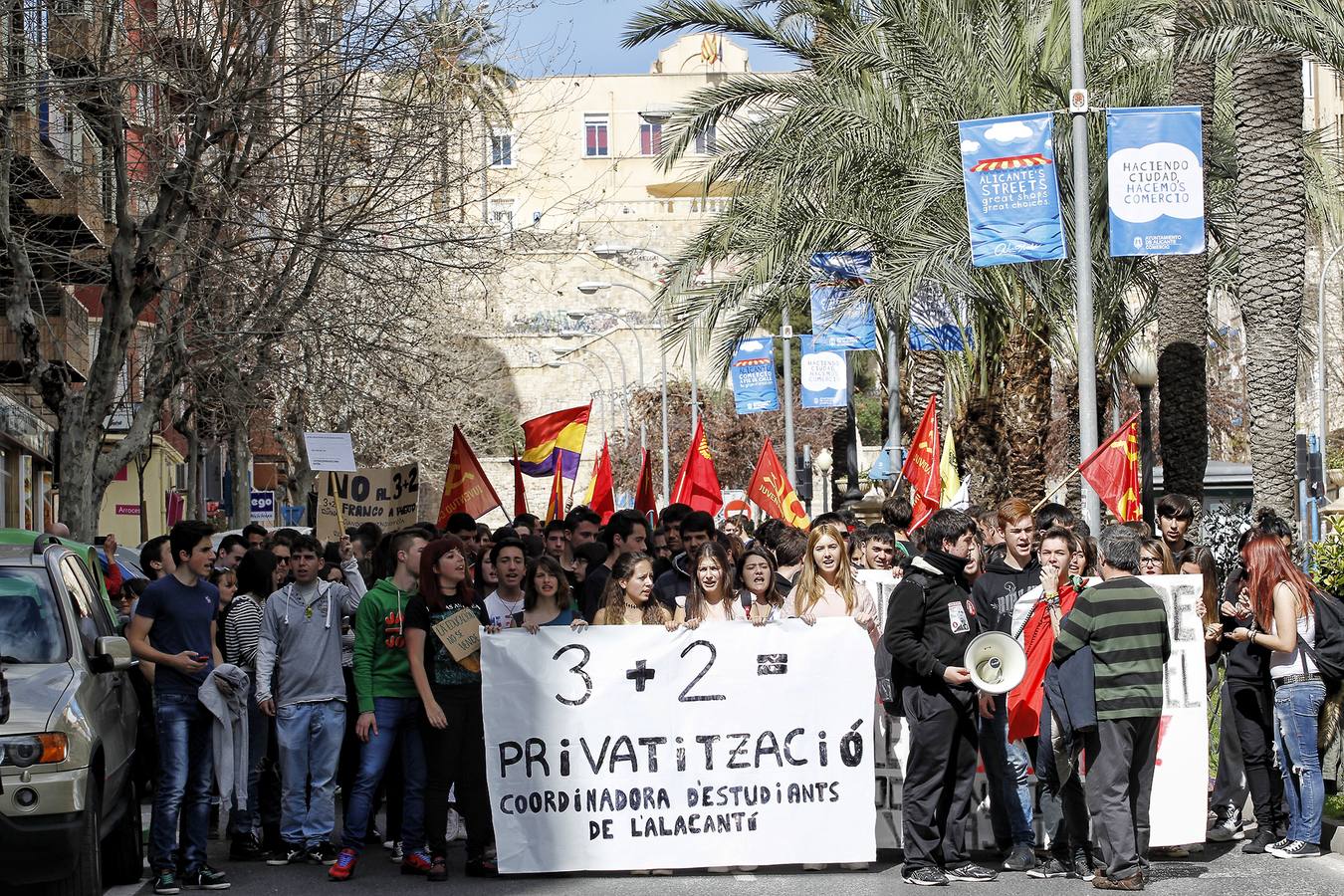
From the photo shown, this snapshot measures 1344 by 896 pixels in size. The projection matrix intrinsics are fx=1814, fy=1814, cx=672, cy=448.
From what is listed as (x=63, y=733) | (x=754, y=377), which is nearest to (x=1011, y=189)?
(x=63, y=733)

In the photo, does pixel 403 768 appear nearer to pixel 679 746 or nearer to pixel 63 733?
pixel 679 746

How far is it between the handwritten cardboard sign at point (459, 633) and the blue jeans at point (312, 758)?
82cm

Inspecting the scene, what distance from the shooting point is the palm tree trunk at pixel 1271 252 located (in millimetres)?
16656

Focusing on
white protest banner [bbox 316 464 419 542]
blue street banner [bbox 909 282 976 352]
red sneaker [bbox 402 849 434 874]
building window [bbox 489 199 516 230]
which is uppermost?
building window [bbox 489 199 516 230]

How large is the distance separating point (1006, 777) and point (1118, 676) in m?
0.97

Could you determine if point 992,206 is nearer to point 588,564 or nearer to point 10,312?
point 588,564

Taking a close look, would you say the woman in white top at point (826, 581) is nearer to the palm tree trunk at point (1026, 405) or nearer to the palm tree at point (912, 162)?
the palm tree at point (912, 162)

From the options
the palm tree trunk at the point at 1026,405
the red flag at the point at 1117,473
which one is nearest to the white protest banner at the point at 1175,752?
the red flag at the point at 1117,473

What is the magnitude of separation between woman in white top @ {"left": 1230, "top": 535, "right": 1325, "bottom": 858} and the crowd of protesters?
1cm

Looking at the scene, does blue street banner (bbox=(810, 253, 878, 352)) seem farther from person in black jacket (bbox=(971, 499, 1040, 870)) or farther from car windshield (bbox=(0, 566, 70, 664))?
car windshield (bbox=(0, 566, 70, 664))

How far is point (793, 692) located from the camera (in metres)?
9.62

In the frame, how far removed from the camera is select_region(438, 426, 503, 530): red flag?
18344mm

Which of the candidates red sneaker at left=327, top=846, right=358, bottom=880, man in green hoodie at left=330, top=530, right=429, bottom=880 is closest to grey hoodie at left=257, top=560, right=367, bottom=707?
man in green hoodie at left=330, top=530, right=429, bottom=880

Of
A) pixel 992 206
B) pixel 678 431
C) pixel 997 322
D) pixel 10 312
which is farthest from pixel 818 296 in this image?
pixel 678 431
